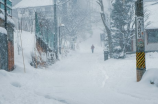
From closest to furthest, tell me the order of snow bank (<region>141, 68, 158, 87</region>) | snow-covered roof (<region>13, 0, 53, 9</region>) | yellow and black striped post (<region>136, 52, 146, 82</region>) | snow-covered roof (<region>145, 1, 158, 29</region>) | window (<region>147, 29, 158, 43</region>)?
snow bank (<region>141, 68, 158, 87</region>)
yellow and black striped post (<region>136, 52, 146, 82</region>)
snow-covered roof (<region>145, 1, 158, 29</region>)
window (<region>147, 29, 158, 43</region>)
snow-covered roof (<region>13, 0, 53, 9</region>)

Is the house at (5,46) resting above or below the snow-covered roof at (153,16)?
below

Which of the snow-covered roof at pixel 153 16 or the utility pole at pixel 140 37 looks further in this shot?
the snow-covered roof at pixel 153 16

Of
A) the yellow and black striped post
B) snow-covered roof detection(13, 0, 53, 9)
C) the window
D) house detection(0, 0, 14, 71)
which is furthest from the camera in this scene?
snow-covered roof detection(13, 0, 53, 9)

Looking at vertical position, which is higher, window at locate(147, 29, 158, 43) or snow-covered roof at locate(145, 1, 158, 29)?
snow-covered roof at locate(145, 1, 158, 29)

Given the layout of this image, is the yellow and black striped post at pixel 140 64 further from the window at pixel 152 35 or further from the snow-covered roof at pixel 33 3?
the snow-covered roof at pixel 33 3

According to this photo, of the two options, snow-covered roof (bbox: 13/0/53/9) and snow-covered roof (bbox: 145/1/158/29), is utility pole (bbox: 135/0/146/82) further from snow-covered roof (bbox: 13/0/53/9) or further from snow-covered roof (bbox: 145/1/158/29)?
snow-covered roof (bbox: 13/0/53/9)

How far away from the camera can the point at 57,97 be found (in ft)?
17.5

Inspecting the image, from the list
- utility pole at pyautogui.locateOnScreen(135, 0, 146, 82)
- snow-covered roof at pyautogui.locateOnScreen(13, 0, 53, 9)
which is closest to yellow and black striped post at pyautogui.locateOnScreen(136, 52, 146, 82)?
utility pole at pyautogui.locateOnScreen(135, 0, 146, 82)

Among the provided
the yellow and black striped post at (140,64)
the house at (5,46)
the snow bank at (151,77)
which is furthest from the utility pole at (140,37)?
the house at (5,46)

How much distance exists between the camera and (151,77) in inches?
247

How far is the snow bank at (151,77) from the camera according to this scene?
6133mm

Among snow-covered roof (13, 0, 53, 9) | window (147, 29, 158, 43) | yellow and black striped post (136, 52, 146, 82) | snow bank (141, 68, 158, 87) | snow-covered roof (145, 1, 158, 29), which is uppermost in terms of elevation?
snow-covered roof (13, 0, 53, 9)

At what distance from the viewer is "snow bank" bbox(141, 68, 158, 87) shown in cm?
613

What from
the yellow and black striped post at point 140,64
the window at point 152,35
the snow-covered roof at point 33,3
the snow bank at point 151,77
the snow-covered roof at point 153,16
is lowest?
the snow bank at point 151,77
